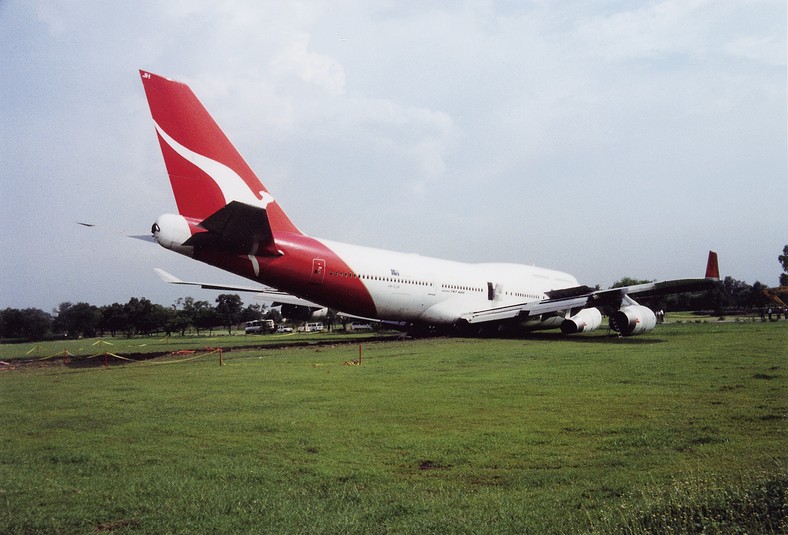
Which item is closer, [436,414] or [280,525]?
[280,525]

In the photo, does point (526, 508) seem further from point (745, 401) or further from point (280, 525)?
point (745, 401)

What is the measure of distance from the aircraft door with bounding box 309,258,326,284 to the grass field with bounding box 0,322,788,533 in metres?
8.57

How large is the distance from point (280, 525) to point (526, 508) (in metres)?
1.83

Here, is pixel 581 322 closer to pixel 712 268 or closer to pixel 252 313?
pixel 712 268

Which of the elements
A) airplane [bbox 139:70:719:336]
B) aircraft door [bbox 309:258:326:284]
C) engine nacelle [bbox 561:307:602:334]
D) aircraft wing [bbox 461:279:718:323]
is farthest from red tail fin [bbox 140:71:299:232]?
engine nacelle [bbox 561:307:602:334]

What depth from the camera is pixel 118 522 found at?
407cm

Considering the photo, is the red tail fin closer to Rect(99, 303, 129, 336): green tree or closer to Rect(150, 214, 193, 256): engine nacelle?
Rect(150, 214, 193, 256): engine nacelle

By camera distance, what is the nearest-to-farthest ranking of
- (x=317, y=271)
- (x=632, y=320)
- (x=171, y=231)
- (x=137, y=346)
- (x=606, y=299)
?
(x=171, y=231)
(x=317, y=271)
(x=632, y=320)
(x=606, y=299)
(x=137, y=346)

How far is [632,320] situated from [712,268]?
3489 mm

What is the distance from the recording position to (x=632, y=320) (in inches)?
835

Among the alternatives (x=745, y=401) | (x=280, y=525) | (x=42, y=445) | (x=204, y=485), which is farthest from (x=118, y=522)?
(x=745, y=401)

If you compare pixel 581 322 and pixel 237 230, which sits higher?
pixel 237 230

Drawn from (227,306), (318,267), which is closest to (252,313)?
(227,306)

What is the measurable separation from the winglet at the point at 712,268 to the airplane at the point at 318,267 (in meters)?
0.04
